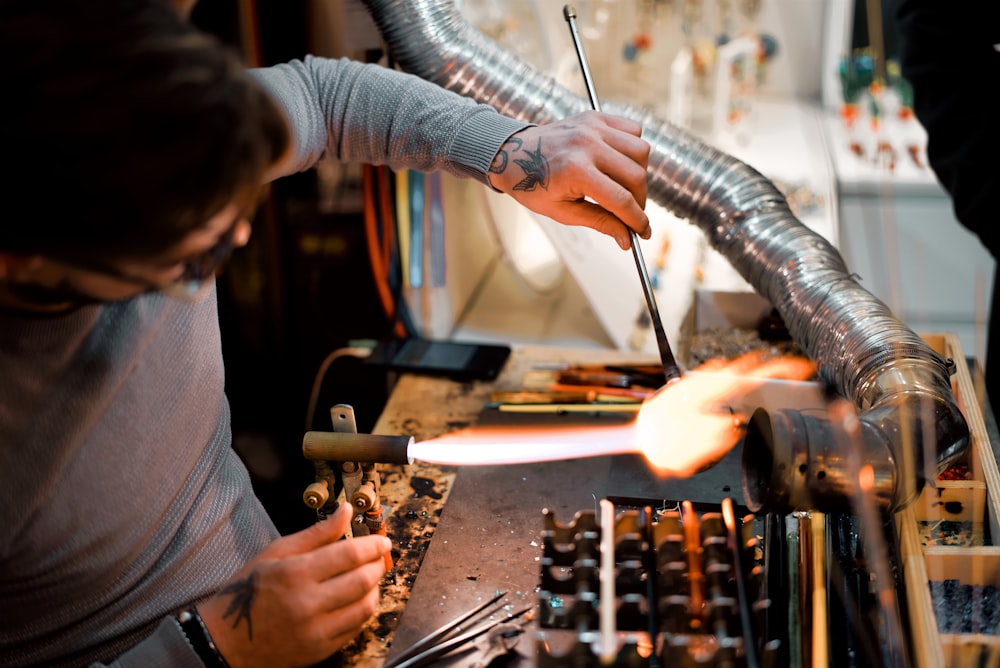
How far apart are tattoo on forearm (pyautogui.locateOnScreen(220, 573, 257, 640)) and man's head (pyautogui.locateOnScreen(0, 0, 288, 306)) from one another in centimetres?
40

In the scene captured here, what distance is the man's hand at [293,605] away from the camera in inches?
38.0

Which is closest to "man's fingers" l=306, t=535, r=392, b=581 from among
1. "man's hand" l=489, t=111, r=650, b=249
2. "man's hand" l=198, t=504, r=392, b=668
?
"man's hand" l=198, t=504, r=392, b=668

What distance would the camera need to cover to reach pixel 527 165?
4.43ft

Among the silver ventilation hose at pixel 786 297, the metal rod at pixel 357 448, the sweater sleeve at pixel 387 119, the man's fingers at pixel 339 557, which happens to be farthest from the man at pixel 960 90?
the man's fingers at pixel 339 557

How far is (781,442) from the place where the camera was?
1.03 m

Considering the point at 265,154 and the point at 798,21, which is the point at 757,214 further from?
the point at 798,21

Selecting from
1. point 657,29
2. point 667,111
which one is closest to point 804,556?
point 667,111

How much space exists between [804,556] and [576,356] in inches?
31.9

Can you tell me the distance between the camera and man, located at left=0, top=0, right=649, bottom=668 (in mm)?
713

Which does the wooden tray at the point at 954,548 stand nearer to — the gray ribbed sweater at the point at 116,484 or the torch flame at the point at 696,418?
the torch flame at the point at 696,418

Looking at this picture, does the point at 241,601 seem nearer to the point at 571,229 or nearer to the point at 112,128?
the point at 112,128

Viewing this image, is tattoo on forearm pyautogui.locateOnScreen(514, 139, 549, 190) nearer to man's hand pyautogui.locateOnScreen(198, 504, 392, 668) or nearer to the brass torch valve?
the brass torch valve

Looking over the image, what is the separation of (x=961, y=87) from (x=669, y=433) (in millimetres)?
1215

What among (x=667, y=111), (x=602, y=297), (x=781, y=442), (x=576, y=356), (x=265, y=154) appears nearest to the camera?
(x=265, y=154)
